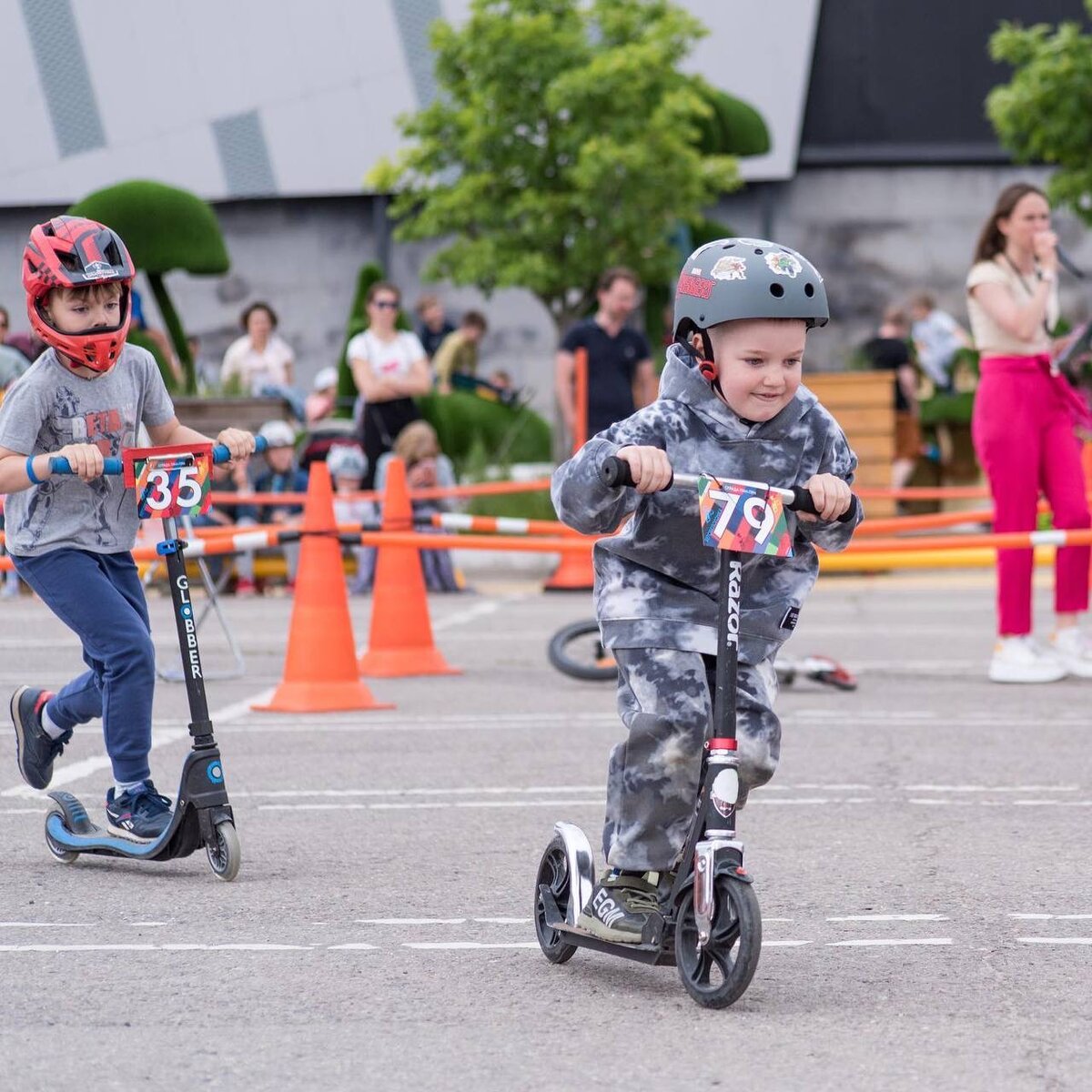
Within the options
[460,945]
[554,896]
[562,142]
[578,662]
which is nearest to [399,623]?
[578,662]

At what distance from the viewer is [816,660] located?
1065 cm

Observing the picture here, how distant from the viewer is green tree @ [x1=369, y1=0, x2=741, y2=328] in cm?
2389

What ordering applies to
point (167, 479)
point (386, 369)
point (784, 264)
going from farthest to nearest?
point (386, 369) < point (167, 479) < point (784, 264)

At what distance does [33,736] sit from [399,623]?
484 cm

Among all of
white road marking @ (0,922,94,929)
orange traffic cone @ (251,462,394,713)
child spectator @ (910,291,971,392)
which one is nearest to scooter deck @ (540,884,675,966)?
white road marking @ (0,922,94,929)

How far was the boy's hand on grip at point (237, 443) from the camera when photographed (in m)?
6.31

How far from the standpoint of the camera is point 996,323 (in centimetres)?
1066

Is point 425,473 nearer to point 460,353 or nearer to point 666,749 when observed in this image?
point 460,353

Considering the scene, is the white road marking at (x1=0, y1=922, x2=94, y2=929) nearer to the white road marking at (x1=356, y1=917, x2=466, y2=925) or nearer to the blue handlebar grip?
the white road marking at (x1=356, y1=917, x2=466, y2=925)

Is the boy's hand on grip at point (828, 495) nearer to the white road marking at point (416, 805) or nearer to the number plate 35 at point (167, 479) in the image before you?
the number plate 35 at point (167, 479)

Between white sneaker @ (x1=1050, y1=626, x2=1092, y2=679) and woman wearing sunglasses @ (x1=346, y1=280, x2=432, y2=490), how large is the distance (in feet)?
23.1

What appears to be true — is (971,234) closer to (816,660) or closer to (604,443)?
(816,660)

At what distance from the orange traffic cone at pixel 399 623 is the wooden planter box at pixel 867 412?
9.13 m

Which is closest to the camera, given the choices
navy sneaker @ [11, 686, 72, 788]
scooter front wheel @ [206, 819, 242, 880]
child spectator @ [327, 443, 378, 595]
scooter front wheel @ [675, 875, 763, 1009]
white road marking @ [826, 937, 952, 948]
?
scooter front wheel @ [675, 875, 763, 1009]
